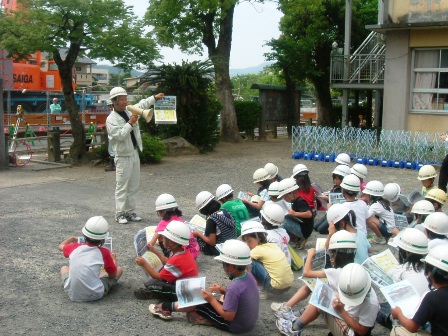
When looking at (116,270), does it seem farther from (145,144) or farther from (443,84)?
(443,84)

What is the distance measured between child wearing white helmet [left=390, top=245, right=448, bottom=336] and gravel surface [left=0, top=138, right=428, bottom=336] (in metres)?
1.03

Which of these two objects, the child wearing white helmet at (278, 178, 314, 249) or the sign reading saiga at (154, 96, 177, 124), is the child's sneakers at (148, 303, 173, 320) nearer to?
the child wearing white helmet at (278, 178, 314, 249)

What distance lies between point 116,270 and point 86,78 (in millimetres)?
44636

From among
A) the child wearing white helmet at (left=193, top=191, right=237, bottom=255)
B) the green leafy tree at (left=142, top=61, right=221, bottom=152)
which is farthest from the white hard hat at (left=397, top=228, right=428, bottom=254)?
the green leafy tree at (left=142, top=61, right=221, bottom=152)

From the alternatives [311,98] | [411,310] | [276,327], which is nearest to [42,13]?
[276,327]

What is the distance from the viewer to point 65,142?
20.5 m

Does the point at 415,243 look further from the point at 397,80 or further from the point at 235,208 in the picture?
the point at 397,80

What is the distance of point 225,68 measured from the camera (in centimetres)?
2078

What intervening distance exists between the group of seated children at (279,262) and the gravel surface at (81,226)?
203 mm

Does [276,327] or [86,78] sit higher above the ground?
[86,78]

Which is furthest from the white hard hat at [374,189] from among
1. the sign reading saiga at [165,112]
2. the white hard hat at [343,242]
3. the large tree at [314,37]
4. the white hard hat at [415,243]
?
the large tree at [314,37]

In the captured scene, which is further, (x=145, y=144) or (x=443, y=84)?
(x=443, y=84)

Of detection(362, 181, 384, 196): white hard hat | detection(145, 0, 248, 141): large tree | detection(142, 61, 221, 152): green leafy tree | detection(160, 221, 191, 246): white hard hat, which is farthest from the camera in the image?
detection(145, 0, 248, 141): large tree

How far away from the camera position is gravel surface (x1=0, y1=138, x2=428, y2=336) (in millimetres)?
5168
